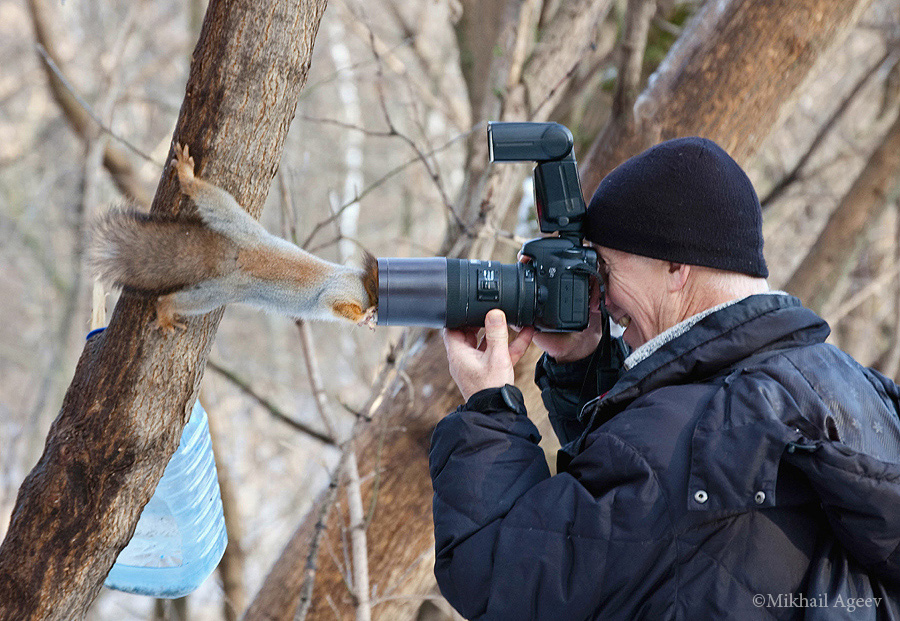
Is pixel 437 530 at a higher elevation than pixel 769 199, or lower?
lower

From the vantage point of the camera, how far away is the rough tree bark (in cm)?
140

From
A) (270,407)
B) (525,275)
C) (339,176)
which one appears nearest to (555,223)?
(525,275)

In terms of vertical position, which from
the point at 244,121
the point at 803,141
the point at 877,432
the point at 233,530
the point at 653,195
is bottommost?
the point at 233,530

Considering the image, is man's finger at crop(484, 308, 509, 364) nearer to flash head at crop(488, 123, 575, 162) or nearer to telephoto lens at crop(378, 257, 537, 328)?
telephoto lens at crop(378, 257, 537, 328)

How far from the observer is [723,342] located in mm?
1295

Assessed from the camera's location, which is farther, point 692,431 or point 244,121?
point 244,121

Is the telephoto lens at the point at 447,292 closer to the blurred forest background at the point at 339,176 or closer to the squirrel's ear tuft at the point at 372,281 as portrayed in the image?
the squirrel's ear tuft at the point at 372,281

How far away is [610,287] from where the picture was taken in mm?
1564

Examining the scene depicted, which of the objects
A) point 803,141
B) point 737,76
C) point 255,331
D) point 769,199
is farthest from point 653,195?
point 255,331

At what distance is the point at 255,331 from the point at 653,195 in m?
9.23

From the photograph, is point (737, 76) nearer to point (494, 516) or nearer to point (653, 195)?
point (653, 195)

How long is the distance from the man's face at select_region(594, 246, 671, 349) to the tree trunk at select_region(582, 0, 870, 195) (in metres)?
1.09

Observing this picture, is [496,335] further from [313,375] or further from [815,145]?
[815,145]

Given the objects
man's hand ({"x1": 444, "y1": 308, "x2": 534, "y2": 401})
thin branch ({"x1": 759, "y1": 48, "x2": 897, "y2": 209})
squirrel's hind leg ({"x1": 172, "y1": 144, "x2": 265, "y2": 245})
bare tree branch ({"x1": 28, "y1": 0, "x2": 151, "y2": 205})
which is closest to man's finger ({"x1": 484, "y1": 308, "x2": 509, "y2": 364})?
man's hand ({"x1": 444, "y1": 308, "x2": 534, "y2": 401})
